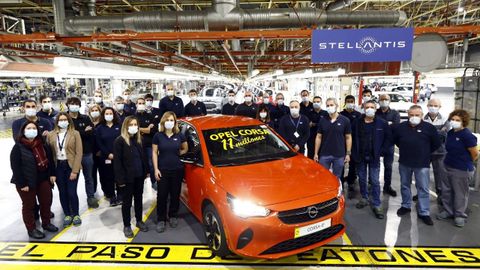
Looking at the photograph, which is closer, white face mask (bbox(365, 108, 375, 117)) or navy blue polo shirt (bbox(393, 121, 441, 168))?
navy blue polo shirt (bbox(393, 121, 441, 168))

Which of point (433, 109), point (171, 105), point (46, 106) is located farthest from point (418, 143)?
point (46, 106)

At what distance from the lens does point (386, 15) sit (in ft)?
23.8

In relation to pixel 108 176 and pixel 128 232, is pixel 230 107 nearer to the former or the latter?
pixel 108 176

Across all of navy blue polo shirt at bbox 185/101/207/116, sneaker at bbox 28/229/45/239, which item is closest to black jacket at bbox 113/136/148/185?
sneaker at bbox 28/229/45/239

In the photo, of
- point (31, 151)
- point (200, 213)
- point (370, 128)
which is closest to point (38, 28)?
point (31, 151)

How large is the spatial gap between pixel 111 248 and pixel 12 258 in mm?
1130

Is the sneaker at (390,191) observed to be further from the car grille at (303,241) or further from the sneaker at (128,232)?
the sneaker at (128,232)

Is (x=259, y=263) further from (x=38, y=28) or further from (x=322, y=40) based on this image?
(x=38, y=28)

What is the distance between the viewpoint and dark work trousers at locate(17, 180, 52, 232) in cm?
406

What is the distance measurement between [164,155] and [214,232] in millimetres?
1202

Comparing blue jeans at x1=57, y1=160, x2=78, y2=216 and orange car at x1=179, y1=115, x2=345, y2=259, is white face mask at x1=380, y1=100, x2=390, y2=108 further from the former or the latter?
blue jeans at x1=57, y1=160, x2=78, y2=216

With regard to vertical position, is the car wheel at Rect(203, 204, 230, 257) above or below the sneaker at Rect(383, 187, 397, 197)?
above

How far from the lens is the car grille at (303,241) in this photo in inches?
125

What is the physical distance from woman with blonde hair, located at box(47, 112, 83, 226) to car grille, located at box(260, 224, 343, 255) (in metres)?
2.93
